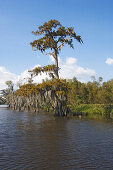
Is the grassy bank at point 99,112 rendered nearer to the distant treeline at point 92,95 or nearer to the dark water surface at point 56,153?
the distant treeline at point 92,95

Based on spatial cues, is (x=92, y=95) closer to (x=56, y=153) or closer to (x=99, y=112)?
(x=99, y=112)

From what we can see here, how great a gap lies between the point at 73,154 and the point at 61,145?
8.06 ft

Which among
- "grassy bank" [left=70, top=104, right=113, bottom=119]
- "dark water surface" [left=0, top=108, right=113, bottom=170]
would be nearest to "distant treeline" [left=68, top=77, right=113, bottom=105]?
"grassy bank" [left=70, top=104, right=113, bottom=119]

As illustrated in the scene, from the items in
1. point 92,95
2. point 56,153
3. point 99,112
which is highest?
point 92,95

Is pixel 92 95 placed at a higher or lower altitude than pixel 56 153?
higher

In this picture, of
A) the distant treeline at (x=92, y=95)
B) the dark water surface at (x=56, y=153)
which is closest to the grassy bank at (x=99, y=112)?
the distant treeline at (x=92, y=95)

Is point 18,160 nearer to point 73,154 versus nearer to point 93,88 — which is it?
point 73,154

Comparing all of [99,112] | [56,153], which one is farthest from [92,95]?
[56,153]

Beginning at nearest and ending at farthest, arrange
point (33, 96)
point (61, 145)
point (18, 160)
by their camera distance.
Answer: point (18, 160) < point (61, 145) < point (33, 96)

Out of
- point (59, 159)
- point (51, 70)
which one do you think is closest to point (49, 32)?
point (51, 70)

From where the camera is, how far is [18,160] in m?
11.2

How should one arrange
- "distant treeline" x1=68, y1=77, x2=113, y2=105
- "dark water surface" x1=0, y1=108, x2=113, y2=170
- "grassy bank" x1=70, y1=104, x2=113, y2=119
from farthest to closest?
"distant treeline" x1=68, y1=77, x2=113, y2=105
"grassy bank" x1=70, y1=104, x2=113, y2=119
"dark water surface" x1=0, y1=108, x2=113, y2=170

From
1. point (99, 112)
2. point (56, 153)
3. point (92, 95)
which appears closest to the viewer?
point (56, 153)

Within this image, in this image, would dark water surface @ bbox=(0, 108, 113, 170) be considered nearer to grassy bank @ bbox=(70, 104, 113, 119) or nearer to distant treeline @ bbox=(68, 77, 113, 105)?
grassy bank @ bbox=(70, 104, 113, 119)
